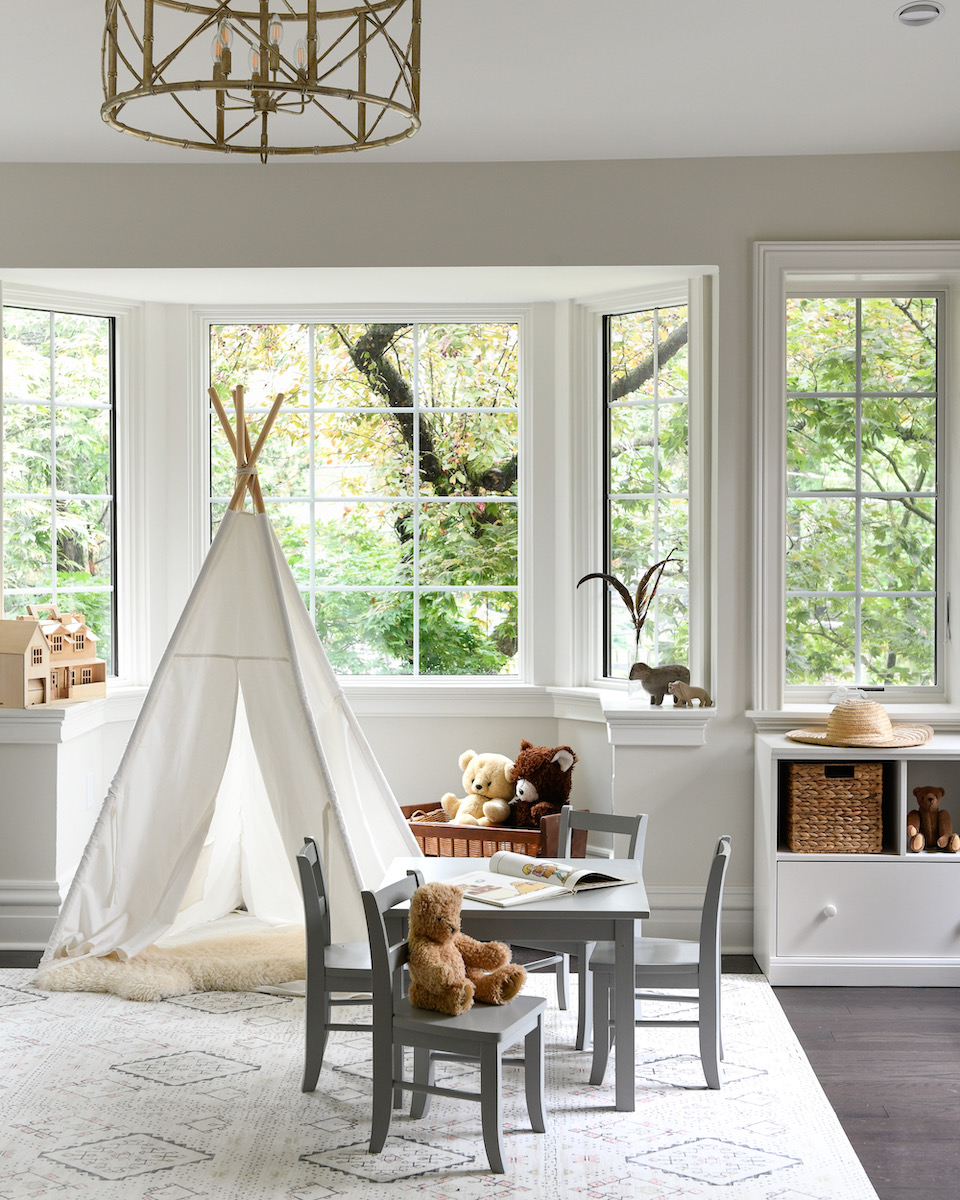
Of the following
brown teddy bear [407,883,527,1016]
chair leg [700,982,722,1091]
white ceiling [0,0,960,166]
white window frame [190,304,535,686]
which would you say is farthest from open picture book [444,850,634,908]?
white ceiling [0,0,960,166]

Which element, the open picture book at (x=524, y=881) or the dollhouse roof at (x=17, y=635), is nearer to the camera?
the open picture book at (x=524, y=881)

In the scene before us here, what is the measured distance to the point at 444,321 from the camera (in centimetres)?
488

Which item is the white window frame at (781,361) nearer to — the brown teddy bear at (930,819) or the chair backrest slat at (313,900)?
the brown teddy bear at (930,819)

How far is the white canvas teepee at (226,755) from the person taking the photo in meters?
3.85

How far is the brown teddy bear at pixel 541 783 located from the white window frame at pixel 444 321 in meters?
0.49

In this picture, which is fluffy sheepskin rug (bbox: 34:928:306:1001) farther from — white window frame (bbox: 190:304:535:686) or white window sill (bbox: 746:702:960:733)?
white window sill (bbox: 746:702:960:733)

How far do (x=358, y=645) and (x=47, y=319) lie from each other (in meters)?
1.78

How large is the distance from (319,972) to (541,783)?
161 centimetres

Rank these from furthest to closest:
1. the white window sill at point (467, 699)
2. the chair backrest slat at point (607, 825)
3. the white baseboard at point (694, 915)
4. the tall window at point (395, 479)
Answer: the tall window at point (395, 479), the white window sill at point (467, 699), the white baseboard at point (694, 915), the chair backrest slat at point (607, 825)

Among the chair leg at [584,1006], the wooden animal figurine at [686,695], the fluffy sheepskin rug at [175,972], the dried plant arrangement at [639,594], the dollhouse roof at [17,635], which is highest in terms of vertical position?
the dried plant arrangement at [639,594]

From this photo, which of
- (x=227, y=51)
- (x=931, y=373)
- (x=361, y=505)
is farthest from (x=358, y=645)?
(x=227, y=51)

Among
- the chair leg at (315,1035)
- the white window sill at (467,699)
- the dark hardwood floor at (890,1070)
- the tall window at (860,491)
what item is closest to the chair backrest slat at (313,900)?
the chair leg at (315,1035)

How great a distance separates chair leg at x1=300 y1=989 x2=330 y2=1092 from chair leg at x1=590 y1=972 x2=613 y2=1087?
68cm

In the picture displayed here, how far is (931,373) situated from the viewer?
4.35 m
